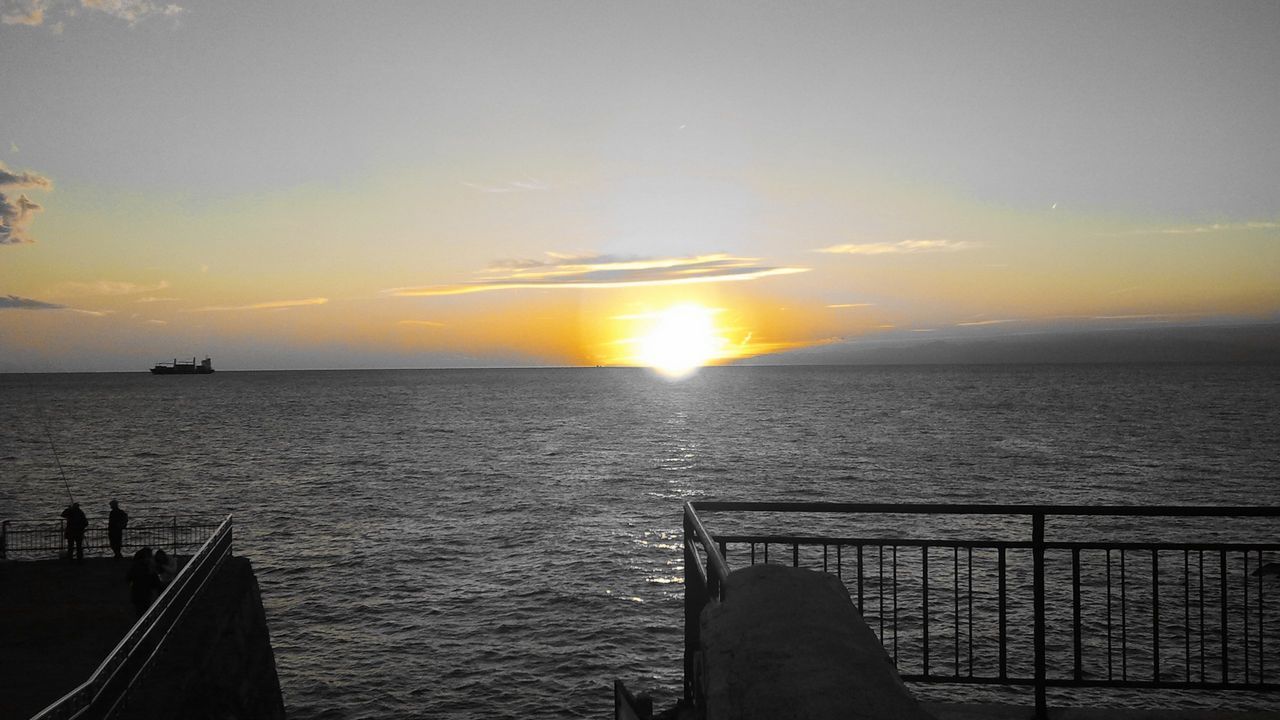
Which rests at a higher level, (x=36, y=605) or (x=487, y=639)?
(x=36, y=605)

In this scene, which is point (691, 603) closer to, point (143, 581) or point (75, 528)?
point (143, 581)

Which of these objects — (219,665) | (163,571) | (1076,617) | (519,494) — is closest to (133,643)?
(219,665)

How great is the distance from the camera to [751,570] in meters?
3.40

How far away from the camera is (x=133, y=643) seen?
11.5 metres

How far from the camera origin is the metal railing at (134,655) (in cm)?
872

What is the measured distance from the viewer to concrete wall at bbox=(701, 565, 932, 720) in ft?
7.53

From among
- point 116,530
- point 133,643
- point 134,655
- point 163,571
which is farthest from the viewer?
point 116,530

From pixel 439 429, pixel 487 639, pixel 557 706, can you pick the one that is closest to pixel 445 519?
pixel 487 639

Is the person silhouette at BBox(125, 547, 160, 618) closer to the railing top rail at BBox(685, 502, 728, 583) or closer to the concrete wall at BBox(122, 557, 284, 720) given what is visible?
the concrete wall at BBox(122, 557, 284, 720)

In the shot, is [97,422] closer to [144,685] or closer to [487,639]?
[487,639]

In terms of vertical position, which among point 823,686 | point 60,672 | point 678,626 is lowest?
point 678,626

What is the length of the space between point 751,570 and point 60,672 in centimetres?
1422

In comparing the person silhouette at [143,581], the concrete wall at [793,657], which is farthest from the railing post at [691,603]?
the person silhouette at [143,581]

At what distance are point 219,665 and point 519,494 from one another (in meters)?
42.4
